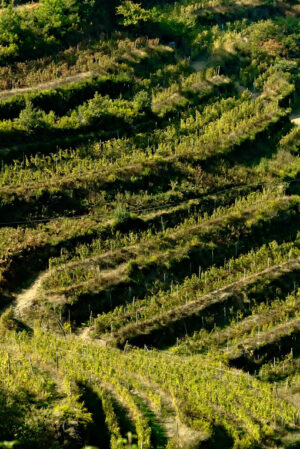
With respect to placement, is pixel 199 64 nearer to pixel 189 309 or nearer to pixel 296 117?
pixel 296 117

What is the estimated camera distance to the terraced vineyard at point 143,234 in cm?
2617

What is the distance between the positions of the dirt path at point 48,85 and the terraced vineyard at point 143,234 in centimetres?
20

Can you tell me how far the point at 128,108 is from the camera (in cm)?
4388

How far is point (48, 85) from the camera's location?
145 ft

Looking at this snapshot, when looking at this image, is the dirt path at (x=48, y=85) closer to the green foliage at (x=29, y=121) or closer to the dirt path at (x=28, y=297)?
the green foliage at (x=29, y=121)

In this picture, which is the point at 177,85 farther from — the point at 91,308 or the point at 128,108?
the point at 91,308

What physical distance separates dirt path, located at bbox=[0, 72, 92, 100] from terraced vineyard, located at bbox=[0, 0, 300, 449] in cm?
20

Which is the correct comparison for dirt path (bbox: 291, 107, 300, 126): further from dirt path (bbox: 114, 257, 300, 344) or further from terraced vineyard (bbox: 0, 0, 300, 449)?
dirt path (bbox: 114, 257, 300, 344)

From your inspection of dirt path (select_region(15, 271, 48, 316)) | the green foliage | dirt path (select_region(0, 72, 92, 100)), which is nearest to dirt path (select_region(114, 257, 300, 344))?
dirt path (select_region(15, 271, 48, 316))

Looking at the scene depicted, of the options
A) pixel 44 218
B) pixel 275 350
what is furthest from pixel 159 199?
pixel 275 350

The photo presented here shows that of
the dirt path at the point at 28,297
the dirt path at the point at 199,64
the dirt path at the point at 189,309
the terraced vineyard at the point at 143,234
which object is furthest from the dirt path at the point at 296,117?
the dirt path at the point at 28,297

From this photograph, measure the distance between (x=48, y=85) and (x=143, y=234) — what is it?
16266 mm

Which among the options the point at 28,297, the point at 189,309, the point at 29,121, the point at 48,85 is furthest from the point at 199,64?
the point at 28,297

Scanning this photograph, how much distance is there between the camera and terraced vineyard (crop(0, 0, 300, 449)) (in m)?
26.2
